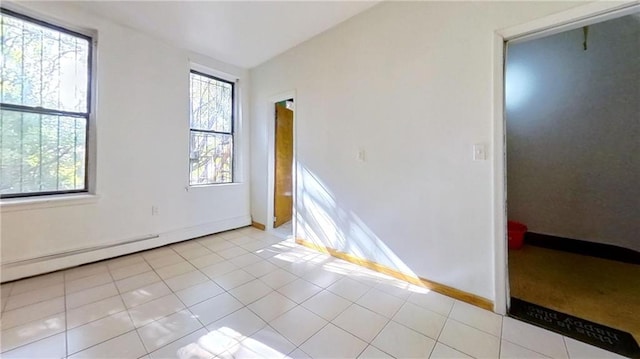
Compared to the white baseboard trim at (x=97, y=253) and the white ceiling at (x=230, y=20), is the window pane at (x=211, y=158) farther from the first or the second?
the white ceiling at (x=230, y=20)

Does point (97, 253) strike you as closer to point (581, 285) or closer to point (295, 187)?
point (295, 187)

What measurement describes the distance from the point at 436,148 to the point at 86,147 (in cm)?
360

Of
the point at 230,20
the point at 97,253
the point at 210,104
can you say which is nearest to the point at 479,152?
the point at 230,20

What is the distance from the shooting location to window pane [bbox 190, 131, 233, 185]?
3.54 metres

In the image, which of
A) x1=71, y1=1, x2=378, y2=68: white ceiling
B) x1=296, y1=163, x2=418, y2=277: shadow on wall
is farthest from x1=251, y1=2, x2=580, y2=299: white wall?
x1=71, y1=1, x2=378, y2=68: white ceiling

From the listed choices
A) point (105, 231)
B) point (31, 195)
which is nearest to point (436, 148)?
point (105, 231)

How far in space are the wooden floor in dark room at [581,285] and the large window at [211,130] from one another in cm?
389

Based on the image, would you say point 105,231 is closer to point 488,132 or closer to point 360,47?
point 360,47

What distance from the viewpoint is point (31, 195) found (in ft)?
7.66

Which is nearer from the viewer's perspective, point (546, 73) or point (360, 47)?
point (360, 47)

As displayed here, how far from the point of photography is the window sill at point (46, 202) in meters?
2.14

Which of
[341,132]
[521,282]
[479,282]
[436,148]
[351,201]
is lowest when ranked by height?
[521,282]

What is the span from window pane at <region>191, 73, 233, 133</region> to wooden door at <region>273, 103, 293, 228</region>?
835 mm

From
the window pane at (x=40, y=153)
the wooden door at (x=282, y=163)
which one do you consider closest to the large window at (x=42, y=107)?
the window pane at (x=40, y=153)
